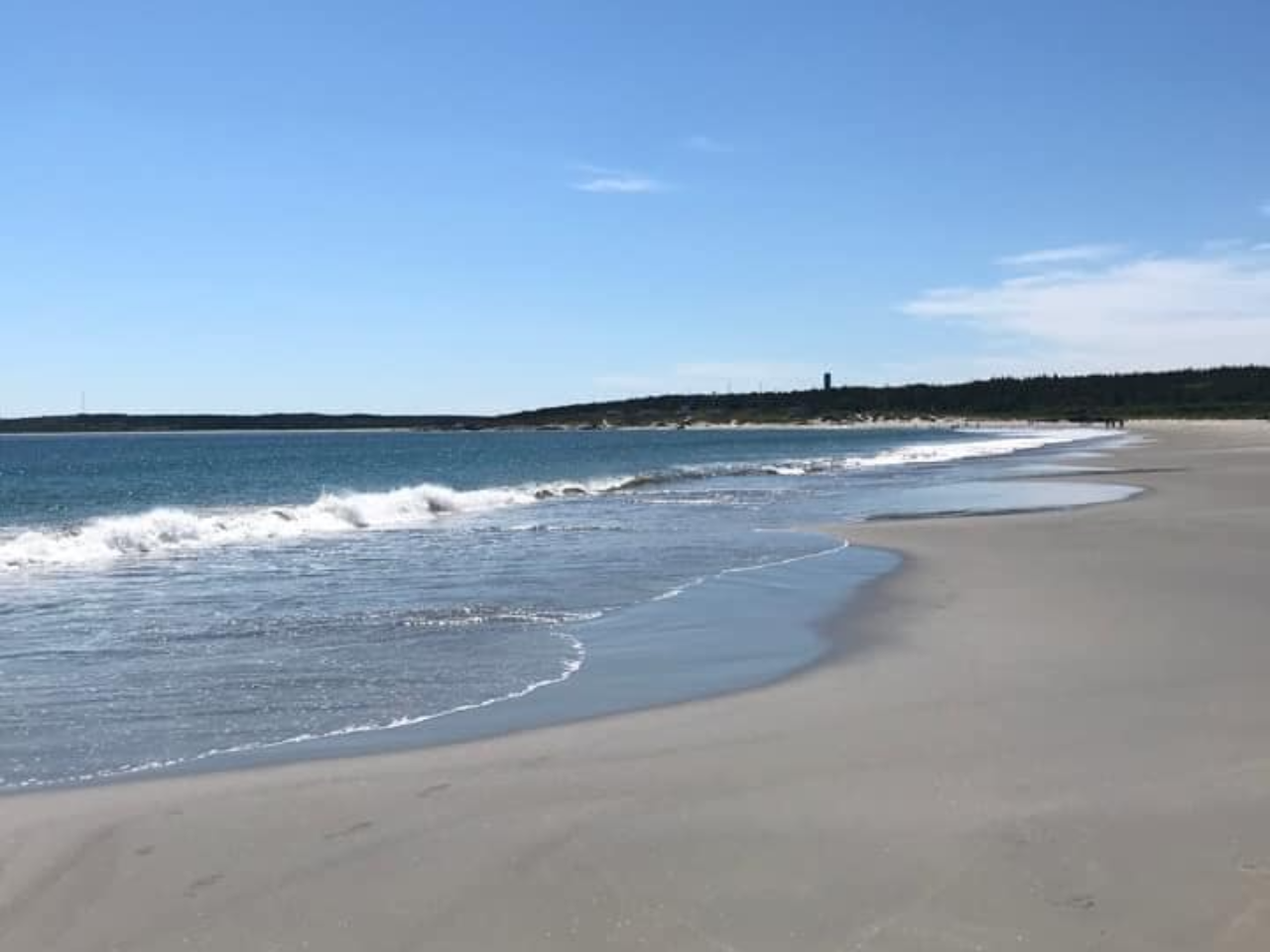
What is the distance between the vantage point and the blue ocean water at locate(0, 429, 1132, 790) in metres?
8.72

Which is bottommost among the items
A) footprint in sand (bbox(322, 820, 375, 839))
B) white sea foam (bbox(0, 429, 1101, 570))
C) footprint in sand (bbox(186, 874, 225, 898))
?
Answer: white sea foam (bbox(0, 429, 1101, 570))

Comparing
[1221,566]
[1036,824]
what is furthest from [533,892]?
[1221,566]

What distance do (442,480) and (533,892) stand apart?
57.0 metres

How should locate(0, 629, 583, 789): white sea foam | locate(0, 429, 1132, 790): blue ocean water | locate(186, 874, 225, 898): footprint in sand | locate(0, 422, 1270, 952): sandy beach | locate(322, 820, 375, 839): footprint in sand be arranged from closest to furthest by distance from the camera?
1. locate(0, 422, 1270, 952): sandy beach
2. locate(186, 874, 225, 898): footprint in sand
3. locate(322, 820, 375, 839): footprint in sand
4. locate(0, 629, 583, 789): white sea foam
5. locate(0, 429, 1132, 790): blue ocean water

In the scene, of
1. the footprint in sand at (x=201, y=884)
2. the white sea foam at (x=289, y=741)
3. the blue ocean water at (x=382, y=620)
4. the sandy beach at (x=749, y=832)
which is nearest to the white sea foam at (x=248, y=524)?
the blue ocean water at (x=382, y=620)

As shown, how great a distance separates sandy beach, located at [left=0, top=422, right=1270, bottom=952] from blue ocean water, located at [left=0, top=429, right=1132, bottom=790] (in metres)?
0.99

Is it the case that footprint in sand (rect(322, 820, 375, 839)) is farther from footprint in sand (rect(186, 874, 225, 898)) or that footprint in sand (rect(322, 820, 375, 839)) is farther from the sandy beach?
footprint in sand (rect(186, 874, 225, 898))

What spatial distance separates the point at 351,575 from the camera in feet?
60.5

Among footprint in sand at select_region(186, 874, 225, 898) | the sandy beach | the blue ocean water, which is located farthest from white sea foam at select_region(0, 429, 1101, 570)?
footprint in sand at select_region(186, 874, 225, 898)

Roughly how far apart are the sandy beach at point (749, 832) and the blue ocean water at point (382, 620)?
0.99 meters

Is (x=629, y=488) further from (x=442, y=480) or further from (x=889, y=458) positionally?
(x=889, y=458)

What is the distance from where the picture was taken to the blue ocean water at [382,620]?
8719 mm

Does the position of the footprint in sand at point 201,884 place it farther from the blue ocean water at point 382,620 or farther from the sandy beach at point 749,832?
the blue ocean water at point 382,620

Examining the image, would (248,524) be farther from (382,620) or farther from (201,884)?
(201,884)
